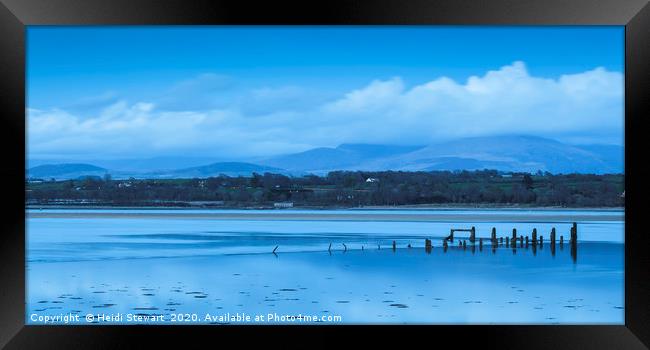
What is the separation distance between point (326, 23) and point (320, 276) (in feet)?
28.9

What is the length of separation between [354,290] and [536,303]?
2593 mm

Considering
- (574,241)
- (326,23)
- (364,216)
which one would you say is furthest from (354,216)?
(326,23)

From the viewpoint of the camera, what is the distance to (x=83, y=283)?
1167 centimetres

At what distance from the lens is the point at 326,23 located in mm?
4043

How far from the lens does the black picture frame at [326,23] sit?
3996mm

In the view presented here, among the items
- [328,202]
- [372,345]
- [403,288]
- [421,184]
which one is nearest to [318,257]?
[403,288]

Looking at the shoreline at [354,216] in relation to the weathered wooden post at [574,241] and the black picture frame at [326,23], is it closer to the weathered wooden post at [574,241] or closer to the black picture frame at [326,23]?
the weathered wooden post at [574,241]

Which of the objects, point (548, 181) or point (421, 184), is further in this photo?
point (548, 181)

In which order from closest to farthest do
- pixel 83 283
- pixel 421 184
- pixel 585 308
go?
1. pixel 585 308
2. pixel 83 283
3. pixel 421 184

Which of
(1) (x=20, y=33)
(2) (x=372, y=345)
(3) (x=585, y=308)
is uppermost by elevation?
(1) (x=20, y=33)

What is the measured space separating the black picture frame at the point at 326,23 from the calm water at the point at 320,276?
0.32m

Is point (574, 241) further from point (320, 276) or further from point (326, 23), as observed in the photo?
point (326, 23)

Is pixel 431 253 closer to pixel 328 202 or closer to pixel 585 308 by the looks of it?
pixel 585 308

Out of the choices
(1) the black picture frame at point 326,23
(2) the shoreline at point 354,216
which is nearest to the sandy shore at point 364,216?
(2) the shoreline at point 354,216
